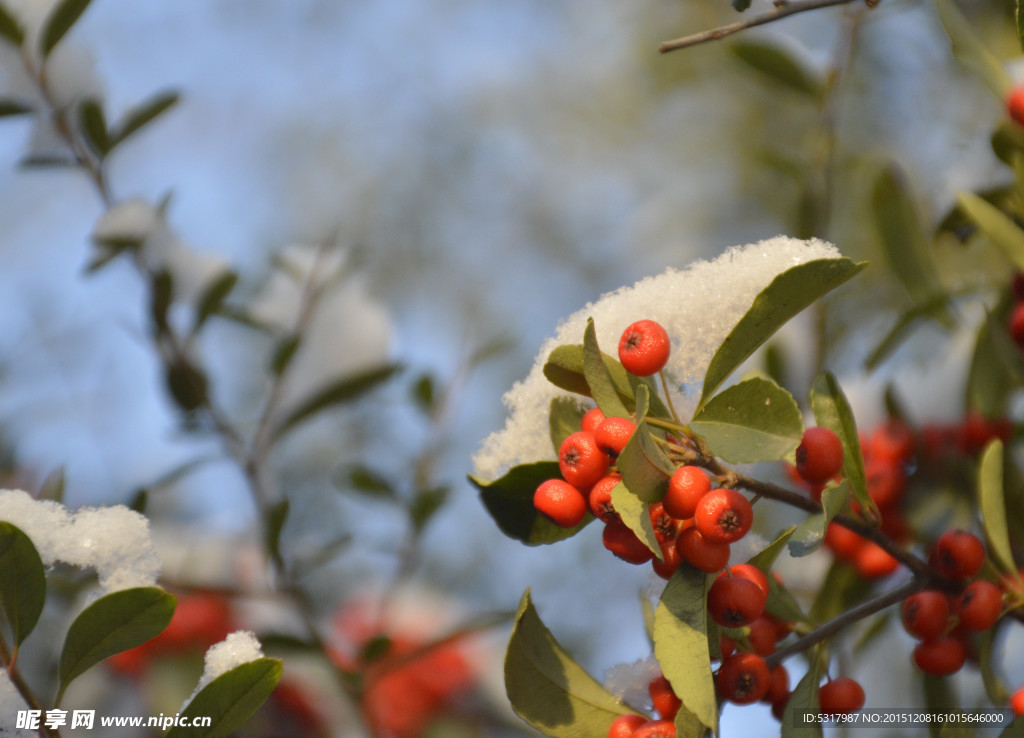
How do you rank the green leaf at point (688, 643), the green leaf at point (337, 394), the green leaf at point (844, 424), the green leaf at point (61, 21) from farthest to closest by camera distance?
the green leaf at point (337, 394), the green leaf at point (61, 21), the green leaf at point (844, 424), the green leaf at point (688, 643)

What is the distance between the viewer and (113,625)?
2.86 feet

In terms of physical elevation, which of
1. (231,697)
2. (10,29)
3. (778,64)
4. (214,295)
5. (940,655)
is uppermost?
(10,29)

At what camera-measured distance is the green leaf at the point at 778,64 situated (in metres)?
1.71

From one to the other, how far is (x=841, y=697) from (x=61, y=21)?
1733mm

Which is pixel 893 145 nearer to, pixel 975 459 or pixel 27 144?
pixel 975 459

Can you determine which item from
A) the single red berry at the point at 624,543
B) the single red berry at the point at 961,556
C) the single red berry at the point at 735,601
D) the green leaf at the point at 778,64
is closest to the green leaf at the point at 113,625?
the single red berry at the point at 624,543

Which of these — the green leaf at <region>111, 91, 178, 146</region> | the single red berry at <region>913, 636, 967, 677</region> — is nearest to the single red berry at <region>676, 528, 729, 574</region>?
the single red berry at <region>913, 636, 967, 677</region>

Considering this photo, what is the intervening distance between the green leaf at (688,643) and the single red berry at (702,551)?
0.6 inches

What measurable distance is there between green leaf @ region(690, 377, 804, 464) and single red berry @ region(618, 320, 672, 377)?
70 mm

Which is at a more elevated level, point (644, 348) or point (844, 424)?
point (644, 348)

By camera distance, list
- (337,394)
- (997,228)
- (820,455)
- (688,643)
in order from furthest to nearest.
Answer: (337,394) → (997,228) → (820,455) → (688,643)

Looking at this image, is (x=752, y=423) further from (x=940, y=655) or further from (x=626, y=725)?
(x=940, y=655)

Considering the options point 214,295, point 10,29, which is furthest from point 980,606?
point 10,29

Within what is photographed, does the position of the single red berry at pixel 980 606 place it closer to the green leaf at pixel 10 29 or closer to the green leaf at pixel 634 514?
the green leaf at pixel 634 514
